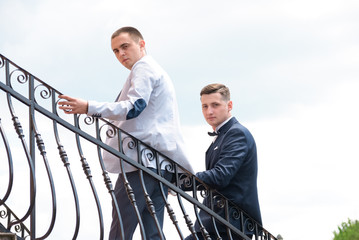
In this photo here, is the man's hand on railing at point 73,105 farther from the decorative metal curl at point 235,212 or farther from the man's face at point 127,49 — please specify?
the decorative metal curl at point 235,212

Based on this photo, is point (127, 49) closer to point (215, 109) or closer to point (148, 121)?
point (148, 121)

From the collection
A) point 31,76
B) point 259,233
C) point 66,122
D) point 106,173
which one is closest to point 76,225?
point 106,173

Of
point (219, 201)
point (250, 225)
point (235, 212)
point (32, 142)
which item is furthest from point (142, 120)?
point (250, 225)

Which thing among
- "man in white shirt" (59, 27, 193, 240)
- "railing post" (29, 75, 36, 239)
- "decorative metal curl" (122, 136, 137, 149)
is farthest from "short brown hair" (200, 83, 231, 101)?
"railing post" (29, 75, 36, 239)

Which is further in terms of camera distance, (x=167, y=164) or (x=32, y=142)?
(x=167, y=164)

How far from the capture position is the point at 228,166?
479cm

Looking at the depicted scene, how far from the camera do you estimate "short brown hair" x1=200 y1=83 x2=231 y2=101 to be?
5180 mm

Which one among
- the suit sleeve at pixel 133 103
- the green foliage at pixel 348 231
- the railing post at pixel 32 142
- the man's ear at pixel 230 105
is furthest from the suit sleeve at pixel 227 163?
the green foliage at pixel 348 231

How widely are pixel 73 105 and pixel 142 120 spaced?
0.55 metres

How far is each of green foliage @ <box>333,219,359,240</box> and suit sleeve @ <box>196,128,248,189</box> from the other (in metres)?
1.76

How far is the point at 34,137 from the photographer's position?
4.25m

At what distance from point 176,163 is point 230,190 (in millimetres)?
590

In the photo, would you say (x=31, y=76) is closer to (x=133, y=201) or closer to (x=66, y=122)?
(x=66, y=122)

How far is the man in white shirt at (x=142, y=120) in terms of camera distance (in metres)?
4.46
